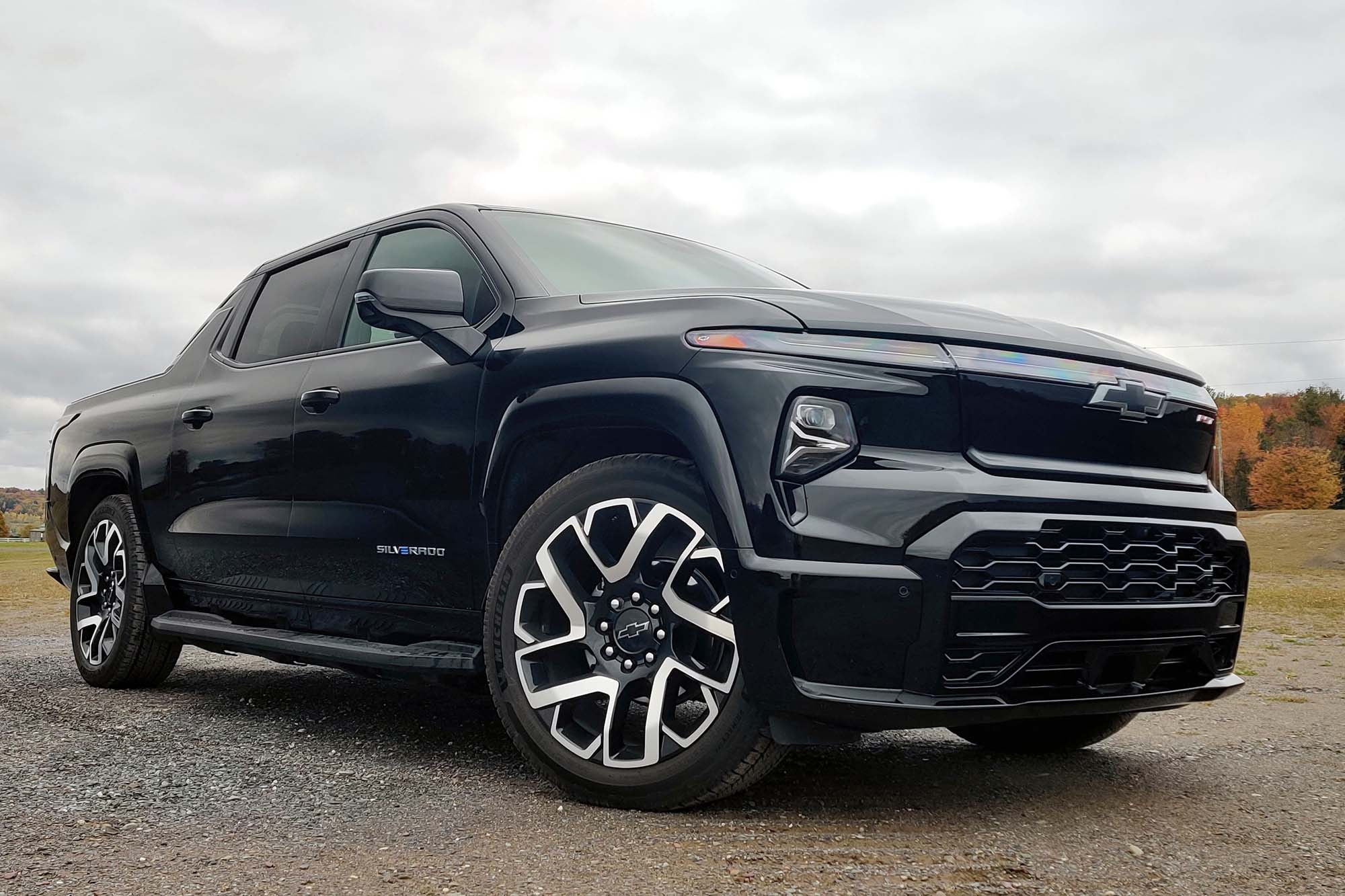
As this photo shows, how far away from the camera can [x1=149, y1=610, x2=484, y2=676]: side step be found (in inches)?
138

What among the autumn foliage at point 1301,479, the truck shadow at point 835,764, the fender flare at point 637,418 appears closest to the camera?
the fender flare at point 637,418

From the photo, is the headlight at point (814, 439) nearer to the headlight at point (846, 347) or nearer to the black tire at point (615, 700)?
the headlight at point (846, 347)

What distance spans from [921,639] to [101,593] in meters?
4.42

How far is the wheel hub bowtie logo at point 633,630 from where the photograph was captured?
3.00m

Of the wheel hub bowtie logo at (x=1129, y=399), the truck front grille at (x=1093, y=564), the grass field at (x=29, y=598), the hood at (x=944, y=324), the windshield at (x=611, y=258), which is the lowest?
the grass field at (x=29, y=598)

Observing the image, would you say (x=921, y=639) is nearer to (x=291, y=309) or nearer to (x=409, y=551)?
(x=409, y=551)

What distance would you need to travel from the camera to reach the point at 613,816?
301 cm

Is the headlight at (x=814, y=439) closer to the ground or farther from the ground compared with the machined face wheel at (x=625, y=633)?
farther from the ground

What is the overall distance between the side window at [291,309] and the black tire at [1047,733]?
2.87 meters

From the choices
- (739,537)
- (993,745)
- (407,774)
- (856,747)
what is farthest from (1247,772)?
(407,774)

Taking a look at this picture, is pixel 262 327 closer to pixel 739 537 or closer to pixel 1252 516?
pixel 739 537

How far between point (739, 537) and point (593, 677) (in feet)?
1.94

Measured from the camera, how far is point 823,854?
8.81ft

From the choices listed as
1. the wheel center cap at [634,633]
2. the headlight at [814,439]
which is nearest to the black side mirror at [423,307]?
the wheel center cap at [634,633]
